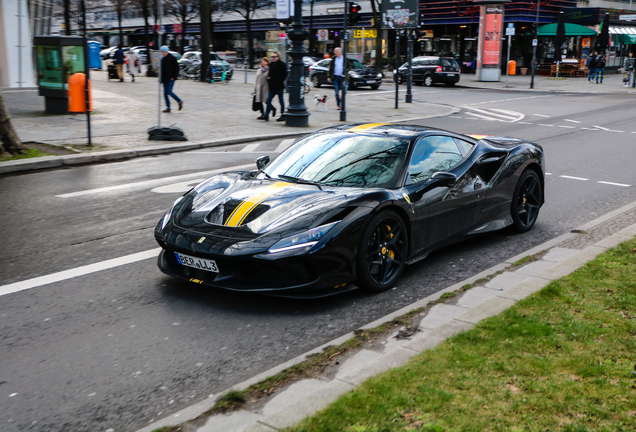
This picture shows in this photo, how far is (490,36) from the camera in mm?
41312

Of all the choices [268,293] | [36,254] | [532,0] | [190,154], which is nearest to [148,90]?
[190,154]

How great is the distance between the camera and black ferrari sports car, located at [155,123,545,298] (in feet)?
16.0

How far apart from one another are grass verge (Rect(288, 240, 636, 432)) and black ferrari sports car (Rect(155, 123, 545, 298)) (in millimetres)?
1189

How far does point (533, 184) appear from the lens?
298 inches

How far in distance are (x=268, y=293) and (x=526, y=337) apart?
1.84m

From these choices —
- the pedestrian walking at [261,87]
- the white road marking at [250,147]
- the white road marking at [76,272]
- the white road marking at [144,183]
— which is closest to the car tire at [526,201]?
the white road marking at [76,272]

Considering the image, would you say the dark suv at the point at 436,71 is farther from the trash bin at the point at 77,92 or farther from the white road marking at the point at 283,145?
the trash bin at the point at 77,92

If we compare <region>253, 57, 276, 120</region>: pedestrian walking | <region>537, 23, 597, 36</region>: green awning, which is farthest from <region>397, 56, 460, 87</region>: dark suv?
<region>253, 57, 276, 120</region>: pedestrian walking

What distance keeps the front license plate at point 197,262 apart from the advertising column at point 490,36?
39597mm

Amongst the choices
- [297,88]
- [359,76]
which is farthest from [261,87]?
[359,76]

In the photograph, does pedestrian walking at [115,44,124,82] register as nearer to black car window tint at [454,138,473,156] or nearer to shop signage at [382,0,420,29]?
shop signage at [382,0,420,29]

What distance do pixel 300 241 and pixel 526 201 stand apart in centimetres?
367

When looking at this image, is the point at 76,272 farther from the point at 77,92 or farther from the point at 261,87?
the point at 261,87

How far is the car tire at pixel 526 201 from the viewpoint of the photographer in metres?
7.27
